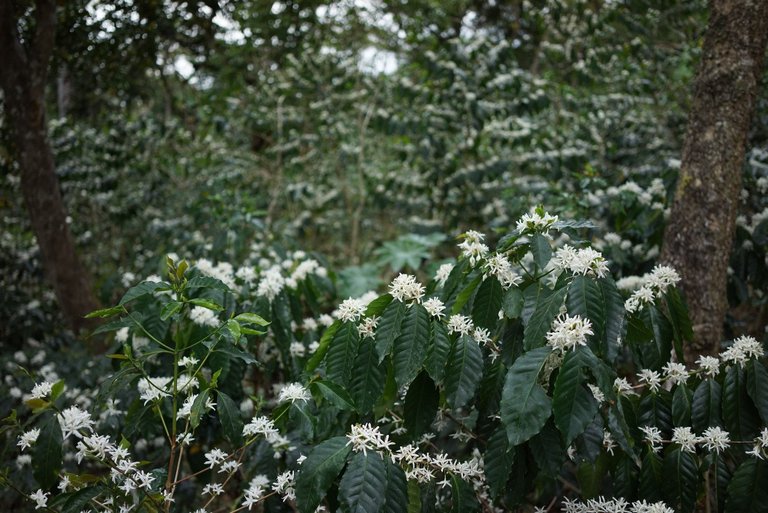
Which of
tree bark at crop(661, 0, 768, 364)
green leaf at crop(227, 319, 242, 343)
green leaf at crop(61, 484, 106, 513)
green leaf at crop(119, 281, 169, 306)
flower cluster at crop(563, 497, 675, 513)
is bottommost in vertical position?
green leaf at crop(61, 484, 106, 513)

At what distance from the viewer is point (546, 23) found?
501 cm

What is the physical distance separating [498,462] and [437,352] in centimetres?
26

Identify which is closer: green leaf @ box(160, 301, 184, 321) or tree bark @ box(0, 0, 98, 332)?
green leaf @ box(160, 301, 184, 321)

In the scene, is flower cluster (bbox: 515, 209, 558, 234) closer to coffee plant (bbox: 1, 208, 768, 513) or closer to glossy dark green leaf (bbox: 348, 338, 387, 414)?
coffee plant (bbox: 1, 208, 768, 513)

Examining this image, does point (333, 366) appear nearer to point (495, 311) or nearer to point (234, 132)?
point (495, 311)

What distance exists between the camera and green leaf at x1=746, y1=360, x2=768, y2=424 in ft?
4.02

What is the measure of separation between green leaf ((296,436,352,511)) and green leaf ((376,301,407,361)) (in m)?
0.22

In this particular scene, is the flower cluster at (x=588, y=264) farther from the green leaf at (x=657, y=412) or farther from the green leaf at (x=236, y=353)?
the green leaf at (x=236, y=353)

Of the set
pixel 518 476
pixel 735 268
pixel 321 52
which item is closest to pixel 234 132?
pixel 321 52

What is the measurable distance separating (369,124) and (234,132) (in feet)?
4.51

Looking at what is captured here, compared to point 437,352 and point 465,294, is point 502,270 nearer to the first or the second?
point 465,294

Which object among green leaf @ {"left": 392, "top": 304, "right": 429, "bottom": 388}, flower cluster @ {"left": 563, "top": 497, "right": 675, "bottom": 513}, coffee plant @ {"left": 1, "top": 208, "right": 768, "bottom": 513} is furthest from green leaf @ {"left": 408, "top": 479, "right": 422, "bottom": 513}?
flower cluster @ {"left": 563, "top": 497, "right": 675, "bottom": 513}

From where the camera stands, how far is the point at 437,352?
4.02 feet

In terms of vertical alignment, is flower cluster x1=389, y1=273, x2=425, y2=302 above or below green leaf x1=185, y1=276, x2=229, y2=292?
above
